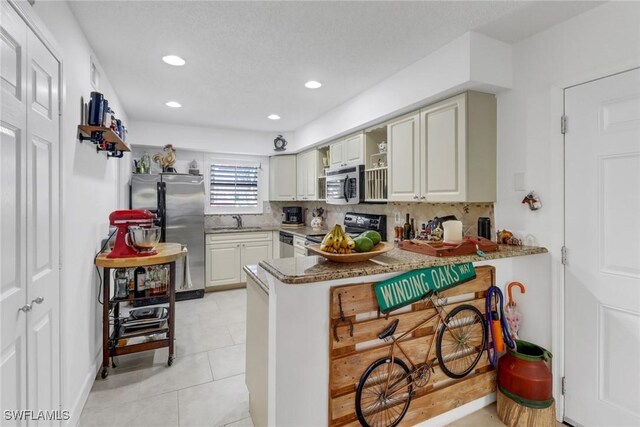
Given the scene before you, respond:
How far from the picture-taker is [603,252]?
183 centimetres

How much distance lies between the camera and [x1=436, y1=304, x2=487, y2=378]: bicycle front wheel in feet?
6.22

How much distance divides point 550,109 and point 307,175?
3.35 metres

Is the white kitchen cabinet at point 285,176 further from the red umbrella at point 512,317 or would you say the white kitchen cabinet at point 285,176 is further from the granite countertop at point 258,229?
the red umbrella at point 512,317

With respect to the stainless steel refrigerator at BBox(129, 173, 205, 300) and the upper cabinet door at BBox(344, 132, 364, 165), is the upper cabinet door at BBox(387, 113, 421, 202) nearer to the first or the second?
the upper cabinet door at BBox(344, 132, 364, 165)

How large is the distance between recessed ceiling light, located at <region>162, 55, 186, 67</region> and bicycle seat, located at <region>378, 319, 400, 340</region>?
2566 millimetres

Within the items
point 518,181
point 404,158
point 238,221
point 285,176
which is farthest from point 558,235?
point 238,221

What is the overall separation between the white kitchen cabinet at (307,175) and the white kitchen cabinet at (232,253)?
959 mm

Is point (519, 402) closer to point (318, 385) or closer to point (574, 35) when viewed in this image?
point (318, 385)

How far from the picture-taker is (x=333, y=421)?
1.57 meters

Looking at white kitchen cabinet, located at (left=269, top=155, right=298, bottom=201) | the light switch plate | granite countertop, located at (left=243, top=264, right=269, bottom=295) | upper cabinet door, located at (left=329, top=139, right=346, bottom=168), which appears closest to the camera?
granite countertop, located at (left=243, top=264, right=269, bottom=295)

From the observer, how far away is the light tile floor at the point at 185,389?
2.00 metres

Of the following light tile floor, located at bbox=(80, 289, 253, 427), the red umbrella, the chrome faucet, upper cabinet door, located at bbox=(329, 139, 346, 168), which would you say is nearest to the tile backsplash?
the chrome faucet

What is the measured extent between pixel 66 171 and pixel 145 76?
1496 mm

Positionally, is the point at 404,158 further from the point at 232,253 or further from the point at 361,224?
the point at 232,253
